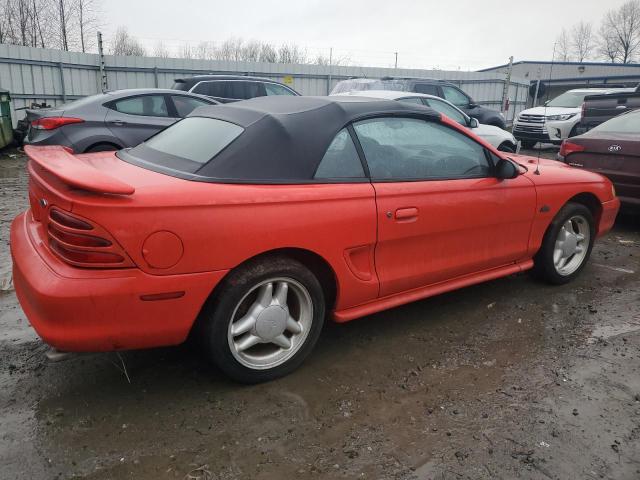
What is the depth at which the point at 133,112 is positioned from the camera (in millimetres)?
7492

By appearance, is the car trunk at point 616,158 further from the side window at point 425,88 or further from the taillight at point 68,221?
the taillight at point 68,221

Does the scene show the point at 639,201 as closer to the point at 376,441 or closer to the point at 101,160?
the point at 376,441

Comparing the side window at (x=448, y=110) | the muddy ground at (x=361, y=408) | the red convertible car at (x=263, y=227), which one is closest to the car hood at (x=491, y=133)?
the side window at (x=448, y=110)

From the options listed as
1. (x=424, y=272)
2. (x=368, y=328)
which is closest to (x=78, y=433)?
(x=368, y=328)

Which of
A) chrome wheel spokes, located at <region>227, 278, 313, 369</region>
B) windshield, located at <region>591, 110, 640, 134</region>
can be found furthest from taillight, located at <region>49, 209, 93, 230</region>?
windshield, located at <region>591, 110, 640, 134</region>

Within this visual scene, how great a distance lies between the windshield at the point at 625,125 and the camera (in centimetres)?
622

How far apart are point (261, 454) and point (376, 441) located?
53cm

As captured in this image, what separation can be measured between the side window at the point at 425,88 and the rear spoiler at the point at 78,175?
949 cm

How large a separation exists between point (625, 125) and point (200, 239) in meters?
6.02

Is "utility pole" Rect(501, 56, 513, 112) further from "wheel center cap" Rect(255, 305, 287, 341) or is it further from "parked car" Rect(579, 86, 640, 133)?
"wheel center cap" Rect(255, 305, 287, 341)

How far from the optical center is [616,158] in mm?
5957

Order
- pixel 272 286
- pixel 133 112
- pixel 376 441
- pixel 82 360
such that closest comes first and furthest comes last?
pixel 376 441 → pixel 272 286 → pixel 82 360 → pixel 133 112

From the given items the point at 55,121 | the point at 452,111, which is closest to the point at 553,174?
the point at 452,111

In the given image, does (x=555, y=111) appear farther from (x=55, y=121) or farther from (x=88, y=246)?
(x=88, y=246)
